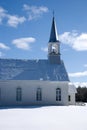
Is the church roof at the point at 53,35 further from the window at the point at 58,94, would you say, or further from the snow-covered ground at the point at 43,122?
the snow-covered ground at the point at 43,122

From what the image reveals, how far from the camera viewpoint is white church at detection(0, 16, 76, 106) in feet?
115

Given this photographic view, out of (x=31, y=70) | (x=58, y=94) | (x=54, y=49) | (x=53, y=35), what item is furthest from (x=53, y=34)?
(x=58, y=94)

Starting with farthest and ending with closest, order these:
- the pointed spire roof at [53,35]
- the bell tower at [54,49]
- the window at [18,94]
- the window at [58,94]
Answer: the pointed spire roof at [53,35], the bell tower at [54,49], the window at [58,94], the window at [18,94]

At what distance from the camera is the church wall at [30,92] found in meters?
34.9

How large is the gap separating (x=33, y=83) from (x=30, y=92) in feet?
3.95

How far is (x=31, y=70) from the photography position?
37.3m

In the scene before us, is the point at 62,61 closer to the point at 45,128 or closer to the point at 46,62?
the point at 46,62

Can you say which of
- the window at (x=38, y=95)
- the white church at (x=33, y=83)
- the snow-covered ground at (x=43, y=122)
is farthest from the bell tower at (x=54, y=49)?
the snow-covered ground at (x=43, y=122)

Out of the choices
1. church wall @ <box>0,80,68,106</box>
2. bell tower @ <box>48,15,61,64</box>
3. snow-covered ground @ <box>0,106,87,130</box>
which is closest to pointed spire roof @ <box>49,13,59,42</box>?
bell tower @ <box>48,15,61,64</box>

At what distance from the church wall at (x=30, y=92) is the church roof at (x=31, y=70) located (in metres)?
0.63

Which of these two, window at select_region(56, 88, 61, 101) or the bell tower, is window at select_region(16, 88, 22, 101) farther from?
the bell tower

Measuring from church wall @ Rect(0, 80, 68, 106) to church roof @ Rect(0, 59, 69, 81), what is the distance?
633mm

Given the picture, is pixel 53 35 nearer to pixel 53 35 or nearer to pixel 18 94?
pixel 53 35

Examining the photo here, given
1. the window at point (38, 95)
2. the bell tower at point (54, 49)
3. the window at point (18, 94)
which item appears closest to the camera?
the window at point (18, 94)
